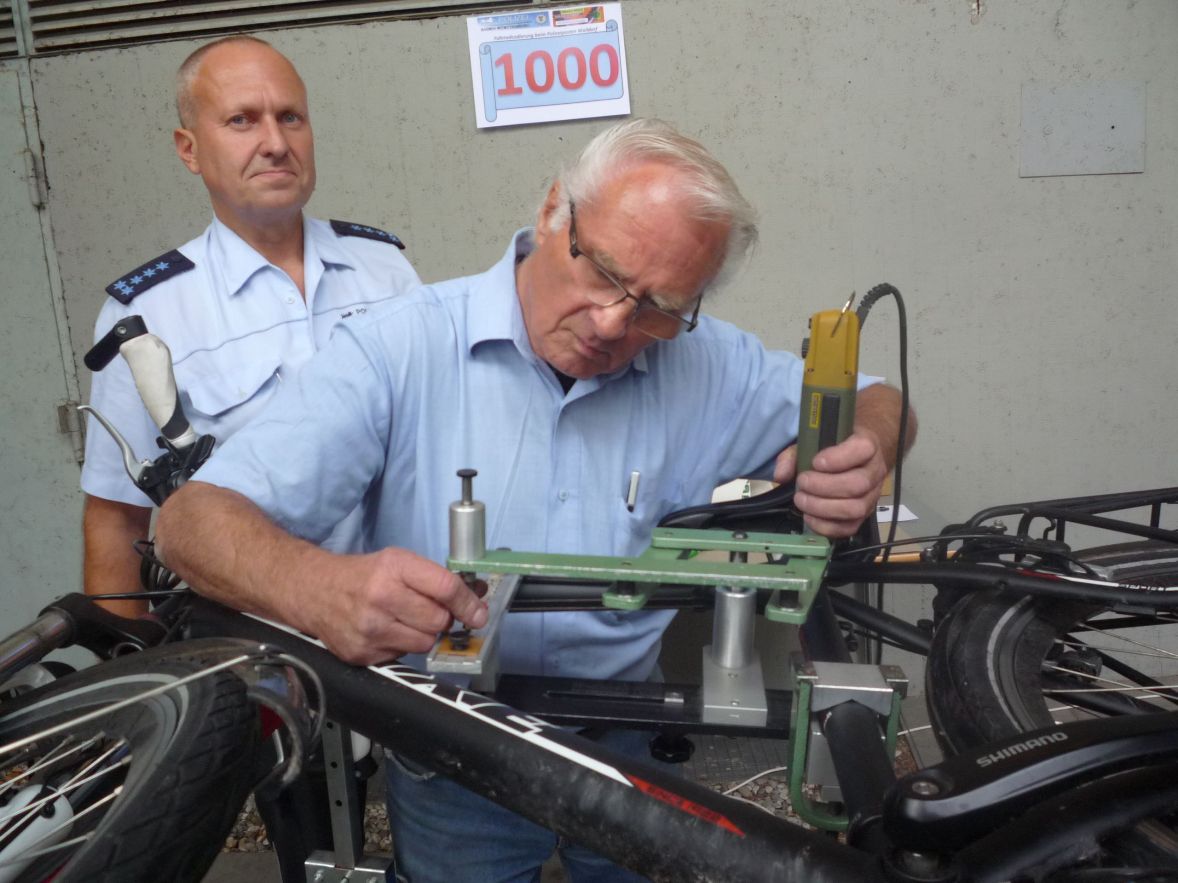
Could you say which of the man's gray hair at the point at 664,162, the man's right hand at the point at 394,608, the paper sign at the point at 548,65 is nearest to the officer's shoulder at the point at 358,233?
the paper sign at the point at 548,65

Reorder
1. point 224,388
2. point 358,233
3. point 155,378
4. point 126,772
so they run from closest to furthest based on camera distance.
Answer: point 126,772
point 155,378
point 224,388
point 358,233

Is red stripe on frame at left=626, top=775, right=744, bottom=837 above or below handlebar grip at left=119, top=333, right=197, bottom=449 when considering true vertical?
below

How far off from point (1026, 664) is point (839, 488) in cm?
33

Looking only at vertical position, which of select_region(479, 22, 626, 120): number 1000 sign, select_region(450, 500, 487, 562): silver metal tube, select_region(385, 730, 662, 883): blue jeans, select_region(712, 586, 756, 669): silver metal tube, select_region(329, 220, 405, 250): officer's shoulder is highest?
select_region(479, 22, 626, 120): number 1000 sign

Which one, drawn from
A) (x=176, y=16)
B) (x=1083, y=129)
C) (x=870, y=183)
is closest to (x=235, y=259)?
(x=176, y=16)

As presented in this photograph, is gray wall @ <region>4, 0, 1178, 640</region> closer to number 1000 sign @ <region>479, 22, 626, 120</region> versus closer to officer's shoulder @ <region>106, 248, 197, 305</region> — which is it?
number 1000 sign @ <region>479, 22, 626, 120</region>

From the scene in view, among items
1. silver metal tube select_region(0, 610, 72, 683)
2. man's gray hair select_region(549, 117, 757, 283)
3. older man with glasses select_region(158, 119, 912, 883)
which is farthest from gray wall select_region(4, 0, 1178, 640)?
silver metal tube select_region(0, 610, 72, 683)

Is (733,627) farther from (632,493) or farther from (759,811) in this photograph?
(632,493)

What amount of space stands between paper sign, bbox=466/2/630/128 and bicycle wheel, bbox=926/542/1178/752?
2115 mm

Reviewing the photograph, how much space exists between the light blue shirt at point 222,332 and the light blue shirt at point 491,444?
57 centimetres

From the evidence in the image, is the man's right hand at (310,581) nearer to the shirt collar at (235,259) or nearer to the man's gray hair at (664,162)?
the man's gray hair at (664,162)

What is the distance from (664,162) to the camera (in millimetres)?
1219

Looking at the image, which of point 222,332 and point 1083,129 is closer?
point 222,332

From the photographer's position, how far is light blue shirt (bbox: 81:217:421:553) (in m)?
1.85
